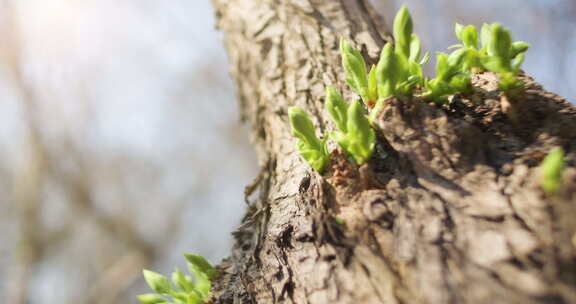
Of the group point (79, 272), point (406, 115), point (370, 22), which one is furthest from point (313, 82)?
point (79, 272)

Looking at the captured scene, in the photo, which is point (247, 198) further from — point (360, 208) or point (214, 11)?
point (214, 11)

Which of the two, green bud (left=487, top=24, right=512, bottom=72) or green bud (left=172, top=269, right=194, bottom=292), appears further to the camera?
green bud (left=172, top=269, right=194, bottom=292)

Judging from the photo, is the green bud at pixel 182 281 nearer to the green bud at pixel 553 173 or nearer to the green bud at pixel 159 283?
the green bud at pixel 159 283

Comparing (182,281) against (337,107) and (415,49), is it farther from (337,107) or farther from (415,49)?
(415,49)

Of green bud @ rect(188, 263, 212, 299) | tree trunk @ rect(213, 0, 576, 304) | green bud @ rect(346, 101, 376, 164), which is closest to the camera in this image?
tree trunk @ rect(213, 0, 576, 304)

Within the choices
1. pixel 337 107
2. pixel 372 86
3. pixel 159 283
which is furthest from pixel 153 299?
pixel 372 86

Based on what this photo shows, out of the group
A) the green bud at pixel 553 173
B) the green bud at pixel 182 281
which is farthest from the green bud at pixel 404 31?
the green bud at pixel 182 281

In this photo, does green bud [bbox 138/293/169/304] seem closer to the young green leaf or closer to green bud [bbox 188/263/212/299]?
green bud [bbox 188/263/212/299]

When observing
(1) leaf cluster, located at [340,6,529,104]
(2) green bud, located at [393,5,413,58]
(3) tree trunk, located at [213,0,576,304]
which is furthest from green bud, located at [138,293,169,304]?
(2) green bud, located at [393,5,413,58]
